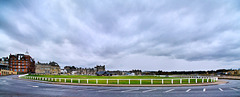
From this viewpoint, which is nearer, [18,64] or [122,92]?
[122,92]

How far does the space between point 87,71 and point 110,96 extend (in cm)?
18789

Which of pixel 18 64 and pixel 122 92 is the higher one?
pixel 122 92

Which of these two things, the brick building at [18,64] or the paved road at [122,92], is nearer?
the paved road at [122,92]

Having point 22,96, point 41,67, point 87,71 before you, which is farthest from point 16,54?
point 22,96

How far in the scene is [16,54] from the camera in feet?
475

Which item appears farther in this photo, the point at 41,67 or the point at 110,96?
the point at 41,67

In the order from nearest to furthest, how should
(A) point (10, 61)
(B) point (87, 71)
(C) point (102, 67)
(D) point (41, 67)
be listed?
(A) point (10, 61) < (D) point (41, 67) < (C) point (102, 67) < (B) point (87, 71)

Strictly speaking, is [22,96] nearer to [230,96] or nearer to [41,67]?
[230,96]

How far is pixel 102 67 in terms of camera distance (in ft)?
567

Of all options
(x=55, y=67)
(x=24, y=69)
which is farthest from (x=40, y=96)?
(x=55, y=67)

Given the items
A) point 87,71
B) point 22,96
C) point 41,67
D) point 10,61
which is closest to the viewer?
point 22,96

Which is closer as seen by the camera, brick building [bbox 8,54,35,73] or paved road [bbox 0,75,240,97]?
paved road [bbox 0,75,240,97]

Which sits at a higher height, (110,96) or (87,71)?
(110,96)

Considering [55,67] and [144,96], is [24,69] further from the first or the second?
[144,96]
